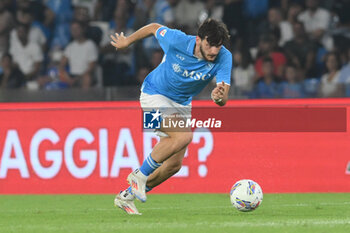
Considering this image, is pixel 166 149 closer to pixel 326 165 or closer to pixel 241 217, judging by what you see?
pixel 241 217

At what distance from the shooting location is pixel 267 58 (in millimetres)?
12719

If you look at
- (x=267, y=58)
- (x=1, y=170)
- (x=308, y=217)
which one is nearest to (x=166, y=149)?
(x=308, y=217)

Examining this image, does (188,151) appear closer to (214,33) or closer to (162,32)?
(162,32)

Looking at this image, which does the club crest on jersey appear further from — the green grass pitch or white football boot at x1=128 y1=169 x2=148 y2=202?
the green grass pitch

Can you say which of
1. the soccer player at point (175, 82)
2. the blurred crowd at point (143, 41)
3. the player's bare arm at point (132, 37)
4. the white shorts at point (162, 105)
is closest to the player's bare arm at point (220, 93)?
the soccer player at point (175, 82)

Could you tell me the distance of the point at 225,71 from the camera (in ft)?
24.1

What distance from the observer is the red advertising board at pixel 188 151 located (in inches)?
412

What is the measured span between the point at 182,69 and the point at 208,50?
41cm

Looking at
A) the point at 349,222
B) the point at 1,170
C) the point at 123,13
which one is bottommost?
the point at 1,170

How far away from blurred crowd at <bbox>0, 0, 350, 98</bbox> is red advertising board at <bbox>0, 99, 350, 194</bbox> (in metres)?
1.92

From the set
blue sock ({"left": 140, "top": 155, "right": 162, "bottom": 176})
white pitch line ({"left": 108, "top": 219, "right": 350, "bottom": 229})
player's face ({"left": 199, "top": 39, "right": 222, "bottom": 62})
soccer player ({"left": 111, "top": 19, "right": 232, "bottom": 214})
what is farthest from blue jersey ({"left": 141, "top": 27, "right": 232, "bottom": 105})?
white pitch line ({"left": 108, "top": 219, "right": 350, "bottom": 229})

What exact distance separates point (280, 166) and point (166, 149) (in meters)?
3.38

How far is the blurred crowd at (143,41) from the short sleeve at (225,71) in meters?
4.94

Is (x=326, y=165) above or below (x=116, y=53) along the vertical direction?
below
